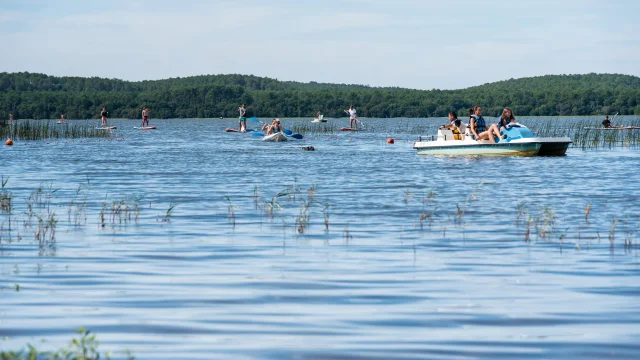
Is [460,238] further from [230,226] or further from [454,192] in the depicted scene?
[454,192]

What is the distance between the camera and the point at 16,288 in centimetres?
898

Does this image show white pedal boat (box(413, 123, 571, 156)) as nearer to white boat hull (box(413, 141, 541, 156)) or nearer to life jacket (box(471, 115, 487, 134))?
white boat hull (box(413, 141, 541, 156))

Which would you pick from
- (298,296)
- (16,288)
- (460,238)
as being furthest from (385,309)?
(460,238)

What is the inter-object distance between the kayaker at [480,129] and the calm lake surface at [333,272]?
804 cm

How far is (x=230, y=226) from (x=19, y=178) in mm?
12132

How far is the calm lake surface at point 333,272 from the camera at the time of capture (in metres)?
6.96

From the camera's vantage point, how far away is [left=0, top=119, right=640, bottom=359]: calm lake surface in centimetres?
696

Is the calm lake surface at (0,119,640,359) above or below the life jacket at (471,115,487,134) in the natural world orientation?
below

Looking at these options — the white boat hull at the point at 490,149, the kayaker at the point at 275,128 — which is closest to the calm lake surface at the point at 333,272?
the white boat hull at the point at 490,149

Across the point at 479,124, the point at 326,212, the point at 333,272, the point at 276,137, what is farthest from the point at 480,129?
the point at 333,272

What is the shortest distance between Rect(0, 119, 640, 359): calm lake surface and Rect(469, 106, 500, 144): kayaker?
26.4 feet

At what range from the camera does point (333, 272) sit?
1005cm

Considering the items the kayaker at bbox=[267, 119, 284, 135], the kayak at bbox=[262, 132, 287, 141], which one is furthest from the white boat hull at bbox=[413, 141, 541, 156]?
the kayaker at bbox=[267, 119, 284, 135]

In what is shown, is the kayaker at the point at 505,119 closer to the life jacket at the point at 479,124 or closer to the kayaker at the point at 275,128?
the life jacket at the point at 479,124
